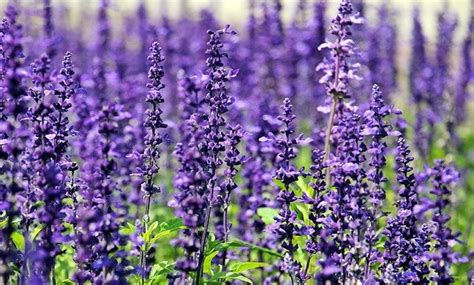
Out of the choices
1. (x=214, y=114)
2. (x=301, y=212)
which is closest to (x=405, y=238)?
(x=301, y=212)

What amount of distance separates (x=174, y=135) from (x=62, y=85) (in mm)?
9422

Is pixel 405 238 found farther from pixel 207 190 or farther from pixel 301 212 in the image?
pixel 207 190

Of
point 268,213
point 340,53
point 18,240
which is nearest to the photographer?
point 18,240

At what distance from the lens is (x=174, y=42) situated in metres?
16.9

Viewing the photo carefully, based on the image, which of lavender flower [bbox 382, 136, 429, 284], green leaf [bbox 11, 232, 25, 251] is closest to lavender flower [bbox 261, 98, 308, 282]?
lavender flower [bbox 382, 136, 429, 284]

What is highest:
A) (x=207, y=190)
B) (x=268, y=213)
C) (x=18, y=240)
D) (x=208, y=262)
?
(x=268, y=213)

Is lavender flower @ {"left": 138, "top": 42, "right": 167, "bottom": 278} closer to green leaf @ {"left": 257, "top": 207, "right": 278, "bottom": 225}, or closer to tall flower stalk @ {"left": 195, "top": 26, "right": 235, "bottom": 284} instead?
tall flower stalk @ {"left": 195, "top": 26, "right": 235, "bottom": 284}

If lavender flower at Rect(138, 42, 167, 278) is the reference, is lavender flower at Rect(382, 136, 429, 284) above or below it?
below

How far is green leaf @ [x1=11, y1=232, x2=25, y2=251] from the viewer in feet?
19.3

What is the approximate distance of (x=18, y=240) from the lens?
19.6 ft

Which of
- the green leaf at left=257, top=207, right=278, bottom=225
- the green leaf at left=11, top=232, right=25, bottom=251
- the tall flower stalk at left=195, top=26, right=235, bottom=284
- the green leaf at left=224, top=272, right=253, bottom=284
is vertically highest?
the tall flower stalk at left=195, top=26, right=235, bottom=284

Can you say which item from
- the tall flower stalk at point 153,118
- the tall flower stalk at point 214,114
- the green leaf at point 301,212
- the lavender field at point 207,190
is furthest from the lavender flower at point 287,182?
the tall flower stalk at point 153,118

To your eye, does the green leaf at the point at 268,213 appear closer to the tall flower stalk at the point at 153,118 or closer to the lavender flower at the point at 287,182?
the lavender flower at the point at 287,182

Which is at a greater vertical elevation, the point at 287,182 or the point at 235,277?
the point at 287,182
